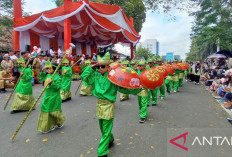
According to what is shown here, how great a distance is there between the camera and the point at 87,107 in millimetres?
6723

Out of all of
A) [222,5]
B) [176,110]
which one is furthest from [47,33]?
[222,5]

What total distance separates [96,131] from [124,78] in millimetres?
2000

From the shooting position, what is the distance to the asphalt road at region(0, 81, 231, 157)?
356 centimetres

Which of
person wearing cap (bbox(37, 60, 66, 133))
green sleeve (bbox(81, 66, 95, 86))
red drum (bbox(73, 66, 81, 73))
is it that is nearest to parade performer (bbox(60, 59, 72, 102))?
person wearing cap (bbox(37, 60, 66, 133))

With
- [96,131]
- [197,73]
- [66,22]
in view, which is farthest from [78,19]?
[197,73]

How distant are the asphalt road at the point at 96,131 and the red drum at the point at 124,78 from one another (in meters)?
1.34

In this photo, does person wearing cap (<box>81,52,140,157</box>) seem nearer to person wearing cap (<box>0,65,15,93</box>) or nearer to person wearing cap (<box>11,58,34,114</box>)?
person wearing cap (<box>11,58,34,114</box>)

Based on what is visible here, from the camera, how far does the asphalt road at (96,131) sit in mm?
3559

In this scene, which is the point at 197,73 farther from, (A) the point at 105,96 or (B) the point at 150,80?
(A) the point at 105,96

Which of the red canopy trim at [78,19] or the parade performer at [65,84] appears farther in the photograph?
the red canopy trim at [78,19]

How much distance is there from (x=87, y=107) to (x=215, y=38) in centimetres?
1136

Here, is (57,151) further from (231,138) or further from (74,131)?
(231,138)

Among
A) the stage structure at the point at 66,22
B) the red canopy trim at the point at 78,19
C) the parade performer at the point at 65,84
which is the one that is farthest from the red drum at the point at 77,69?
the parade performer at the point at 65,84

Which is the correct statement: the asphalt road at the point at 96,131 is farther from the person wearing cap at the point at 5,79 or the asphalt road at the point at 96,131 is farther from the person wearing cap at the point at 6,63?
the person wearing cap at the point at 6,63
